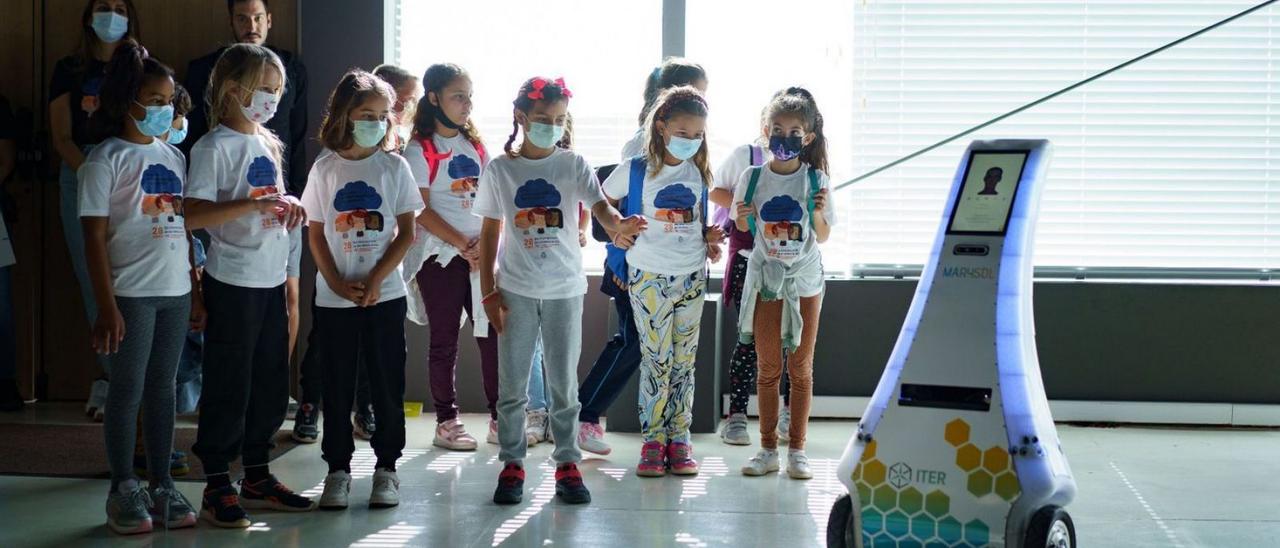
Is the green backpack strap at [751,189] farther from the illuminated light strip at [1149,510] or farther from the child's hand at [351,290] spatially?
the illuminated light strip at [1149,510]

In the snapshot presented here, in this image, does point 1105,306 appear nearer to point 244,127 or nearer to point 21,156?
point 244,127

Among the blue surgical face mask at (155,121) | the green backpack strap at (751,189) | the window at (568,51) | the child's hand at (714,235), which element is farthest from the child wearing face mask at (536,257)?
the window at (568,51)

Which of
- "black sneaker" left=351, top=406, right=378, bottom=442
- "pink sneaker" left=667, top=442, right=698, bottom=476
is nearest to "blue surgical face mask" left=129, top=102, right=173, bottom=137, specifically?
"black sneaker" left=351, top=406, right=378, bottom=442

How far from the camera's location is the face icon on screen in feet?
→ 8.75

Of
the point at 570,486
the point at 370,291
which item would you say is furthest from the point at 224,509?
the point at 570,486

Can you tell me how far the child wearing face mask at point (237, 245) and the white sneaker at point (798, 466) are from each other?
4.90ft

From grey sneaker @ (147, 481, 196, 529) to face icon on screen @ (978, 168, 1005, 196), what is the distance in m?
2.05

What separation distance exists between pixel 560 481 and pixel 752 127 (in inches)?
71.0

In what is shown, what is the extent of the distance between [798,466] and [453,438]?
1.13 meters

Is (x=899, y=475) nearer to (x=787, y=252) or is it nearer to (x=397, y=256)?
Result: (x=787, y=252)

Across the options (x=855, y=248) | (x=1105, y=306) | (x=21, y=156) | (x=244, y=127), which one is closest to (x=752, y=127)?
(x=855, y=248)

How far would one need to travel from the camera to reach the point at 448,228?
4086mm

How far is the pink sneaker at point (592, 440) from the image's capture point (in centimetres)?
415

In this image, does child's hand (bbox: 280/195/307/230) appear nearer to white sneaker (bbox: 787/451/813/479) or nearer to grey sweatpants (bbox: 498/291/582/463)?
grey sweatpants (bbox: 498/291/582/463)
